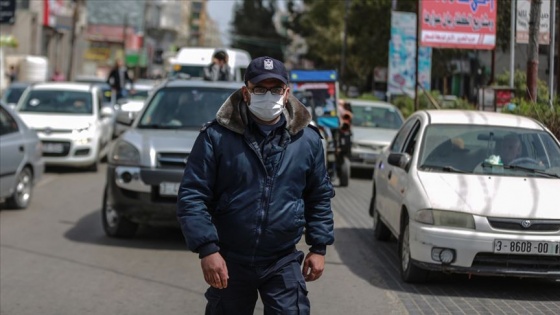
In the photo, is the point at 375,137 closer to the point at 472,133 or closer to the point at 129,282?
the point at 472,133

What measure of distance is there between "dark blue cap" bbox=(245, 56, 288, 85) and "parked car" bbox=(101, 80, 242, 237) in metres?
5.53

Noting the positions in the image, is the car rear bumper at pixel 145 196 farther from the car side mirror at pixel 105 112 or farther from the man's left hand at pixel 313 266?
the car side mirror at pixel 105 112

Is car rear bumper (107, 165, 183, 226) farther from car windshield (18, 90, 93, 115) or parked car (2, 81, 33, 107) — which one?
parked car (2, 81, 33, 107)

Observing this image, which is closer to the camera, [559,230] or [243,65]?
[559,230]

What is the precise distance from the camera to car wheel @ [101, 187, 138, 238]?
10.6 m

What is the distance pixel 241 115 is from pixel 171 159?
5613mm

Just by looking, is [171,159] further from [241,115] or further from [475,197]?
[241,115]

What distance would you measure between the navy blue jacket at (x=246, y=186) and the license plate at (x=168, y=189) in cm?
545

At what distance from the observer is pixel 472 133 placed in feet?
30.1

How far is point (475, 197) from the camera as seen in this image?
803 cm

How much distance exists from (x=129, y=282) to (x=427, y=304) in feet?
8.54

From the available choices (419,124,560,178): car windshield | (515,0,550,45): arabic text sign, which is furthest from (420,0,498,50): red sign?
(419,124,560,178): car windshield

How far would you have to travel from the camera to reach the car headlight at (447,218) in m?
7.83

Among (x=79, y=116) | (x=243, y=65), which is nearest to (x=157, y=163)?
(x=79, y=116)
